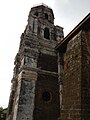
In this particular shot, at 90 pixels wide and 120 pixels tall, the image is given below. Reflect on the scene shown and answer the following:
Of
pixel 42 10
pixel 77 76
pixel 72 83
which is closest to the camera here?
pixel 77 76

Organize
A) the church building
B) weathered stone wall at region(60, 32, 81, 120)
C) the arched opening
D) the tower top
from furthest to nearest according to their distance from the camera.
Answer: the tower top → the arched opening → the church building → weathered stone wall at region(60, 32, 81, 120)

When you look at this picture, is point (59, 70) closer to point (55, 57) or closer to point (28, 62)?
point (55, 57)

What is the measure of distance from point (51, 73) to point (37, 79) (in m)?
1.25

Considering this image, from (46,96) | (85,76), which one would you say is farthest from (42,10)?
(85,76)

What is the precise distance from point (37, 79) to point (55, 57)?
2648 millimetres

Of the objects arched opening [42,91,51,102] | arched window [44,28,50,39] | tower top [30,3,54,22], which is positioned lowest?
arched opening [42,91,51,102]

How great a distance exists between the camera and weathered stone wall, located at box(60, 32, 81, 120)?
567 cm

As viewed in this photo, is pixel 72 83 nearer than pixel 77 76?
No

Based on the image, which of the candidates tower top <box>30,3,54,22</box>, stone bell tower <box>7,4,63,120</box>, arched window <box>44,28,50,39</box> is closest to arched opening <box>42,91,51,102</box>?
stone bell tower <box>7,4,63,120</box>

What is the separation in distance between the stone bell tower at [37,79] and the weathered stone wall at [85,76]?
18.4 ft

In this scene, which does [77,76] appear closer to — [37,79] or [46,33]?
[37,79]

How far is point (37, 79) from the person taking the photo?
11672mm

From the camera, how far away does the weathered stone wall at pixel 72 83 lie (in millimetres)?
5668

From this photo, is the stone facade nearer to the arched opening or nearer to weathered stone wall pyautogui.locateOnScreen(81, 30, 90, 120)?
weathered stone wall pyautogui.locateOnScreen(81, 30, 90, 120)
